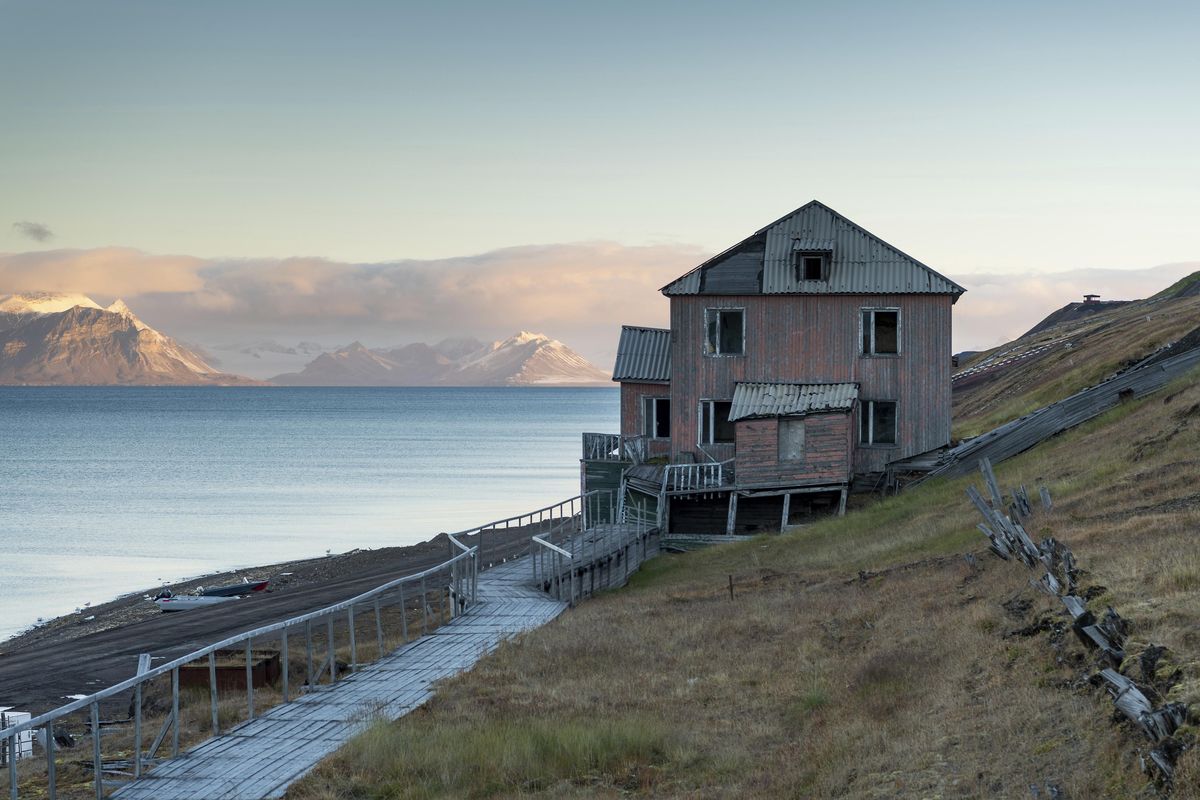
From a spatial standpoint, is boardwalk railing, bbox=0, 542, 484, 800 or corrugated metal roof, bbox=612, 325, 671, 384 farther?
corrugated metal roof, bbox=612, 325, 671, 384

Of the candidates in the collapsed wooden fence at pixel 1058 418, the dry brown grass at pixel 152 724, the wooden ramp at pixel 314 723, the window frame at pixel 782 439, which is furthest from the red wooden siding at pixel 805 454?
the wooden ramp at pixel 314 723

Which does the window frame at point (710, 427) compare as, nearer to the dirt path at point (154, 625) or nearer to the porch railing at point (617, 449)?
the porch railing at point (617, 449)

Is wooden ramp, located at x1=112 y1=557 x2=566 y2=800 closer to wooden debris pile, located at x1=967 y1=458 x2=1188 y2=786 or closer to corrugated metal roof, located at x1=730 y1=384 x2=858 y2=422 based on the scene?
wooden debris pile, located at x1=967 y1=458 x2=1188 y2=786

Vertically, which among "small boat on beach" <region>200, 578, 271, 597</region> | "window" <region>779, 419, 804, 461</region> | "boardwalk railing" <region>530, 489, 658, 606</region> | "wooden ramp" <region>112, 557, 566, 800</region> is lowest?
"small boat on beach" <region>200, 578, 271, 597</region>

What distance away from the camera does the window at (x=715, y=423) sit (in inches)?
1719

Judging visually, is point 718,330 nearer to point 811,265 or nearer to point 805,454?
point 811,265

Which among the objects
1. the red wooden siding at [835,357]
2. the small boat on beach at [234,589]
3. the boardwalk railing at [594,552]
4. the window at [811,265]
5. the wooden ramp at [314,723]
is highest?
the window at [811,265]

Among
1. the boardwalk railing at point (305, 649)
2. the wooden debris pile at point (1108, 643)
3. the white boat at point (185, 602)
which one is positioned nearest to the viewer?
the wooden debris pile at point (1108, 643)

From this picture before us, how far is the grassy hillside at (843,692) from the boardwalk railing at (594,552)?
4161 millimetres

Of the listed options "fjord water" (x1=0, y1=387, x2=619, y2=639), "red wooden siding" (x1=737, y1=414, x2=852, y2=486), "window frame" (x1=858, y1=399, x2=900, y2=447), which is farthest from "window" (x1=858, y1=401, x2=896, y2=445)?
"fjord water" (x1=0, y1=387, x2=619, y2=639)

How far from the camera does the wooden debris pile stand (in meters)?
A: 9.50

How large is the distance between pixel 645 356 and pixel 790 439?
25.6ft

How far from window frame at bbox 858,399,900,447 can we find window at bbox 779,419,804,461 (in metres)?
2.31

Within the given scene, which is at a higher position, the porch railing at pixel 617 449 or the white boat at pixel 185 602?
the porch railing at pixel 617 449
